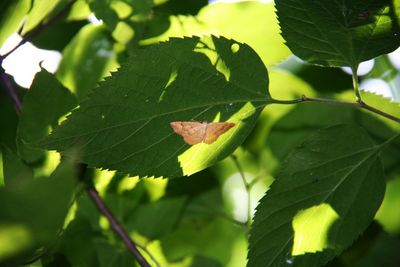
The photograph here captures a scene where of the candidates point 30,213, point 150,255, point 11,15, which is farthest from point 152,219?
point 30,213

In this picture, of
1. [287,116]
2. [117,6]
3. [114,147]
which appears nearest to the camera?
[114,147]

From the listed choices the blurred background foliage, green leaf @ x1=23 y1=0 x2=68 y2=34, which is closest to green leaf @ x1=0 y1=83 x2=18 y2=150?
the blurred background foliage

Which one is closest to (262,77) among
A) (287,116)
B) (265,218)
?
(265,218)

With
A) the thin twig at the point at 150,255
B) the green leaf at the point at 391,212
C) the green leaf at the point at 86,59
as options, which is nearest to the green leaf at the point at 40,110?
the green leaf at the point at 86,59

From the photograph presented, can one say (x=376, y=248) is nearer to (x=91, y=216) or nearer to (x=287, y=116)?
(x=287, y=116)

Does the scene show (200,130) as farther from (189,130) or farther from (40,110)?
(40,110)

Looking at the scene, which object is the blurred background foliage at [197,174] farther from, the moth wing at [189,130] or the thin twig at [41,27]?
the moth wing at [189,130]
